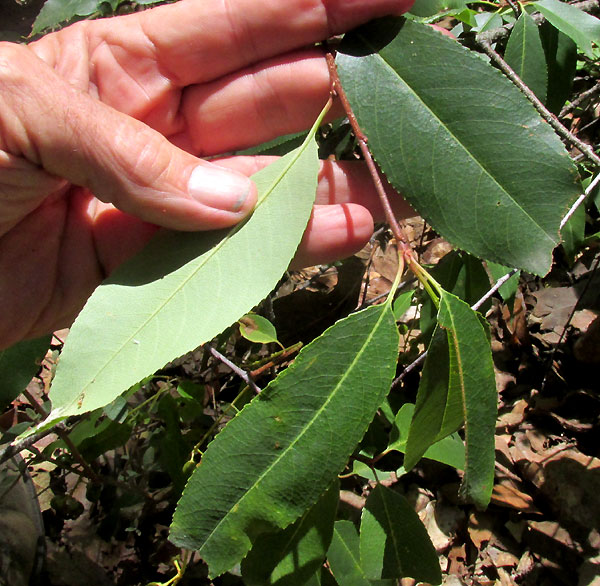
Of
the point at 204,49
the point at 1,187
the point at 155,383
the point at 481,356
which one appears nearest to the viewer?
the point at 481,356

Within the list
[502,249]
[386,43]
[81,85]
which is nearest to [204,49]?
[81,85]

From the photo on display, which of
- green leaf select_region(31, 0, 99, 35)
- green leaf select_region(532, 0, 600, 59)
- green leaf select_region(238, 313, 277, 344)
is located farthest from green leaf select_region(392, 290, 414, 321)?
green leaf select_region(31, 0, 99, 35)

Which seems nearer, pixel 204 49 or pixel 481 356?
pixel 481 356

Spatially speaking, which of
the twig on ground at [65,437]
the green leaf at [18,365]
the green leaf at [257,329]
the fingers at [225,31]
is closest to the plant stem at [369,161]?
the fingers at [225,31]

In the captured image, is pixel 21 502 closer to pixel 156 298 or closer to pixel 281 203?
pixel 156 298

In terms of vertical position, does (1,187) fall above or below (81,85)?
below

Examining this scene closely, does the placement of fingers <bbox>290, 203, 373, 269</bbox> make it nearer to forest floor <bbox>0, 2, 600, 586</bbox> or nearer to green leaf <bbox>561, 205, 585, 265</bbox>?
forest floor <bbox>0, 2, 600, 586</bbox>

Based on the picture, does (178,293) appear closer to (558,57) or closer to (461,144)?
(461,144)
